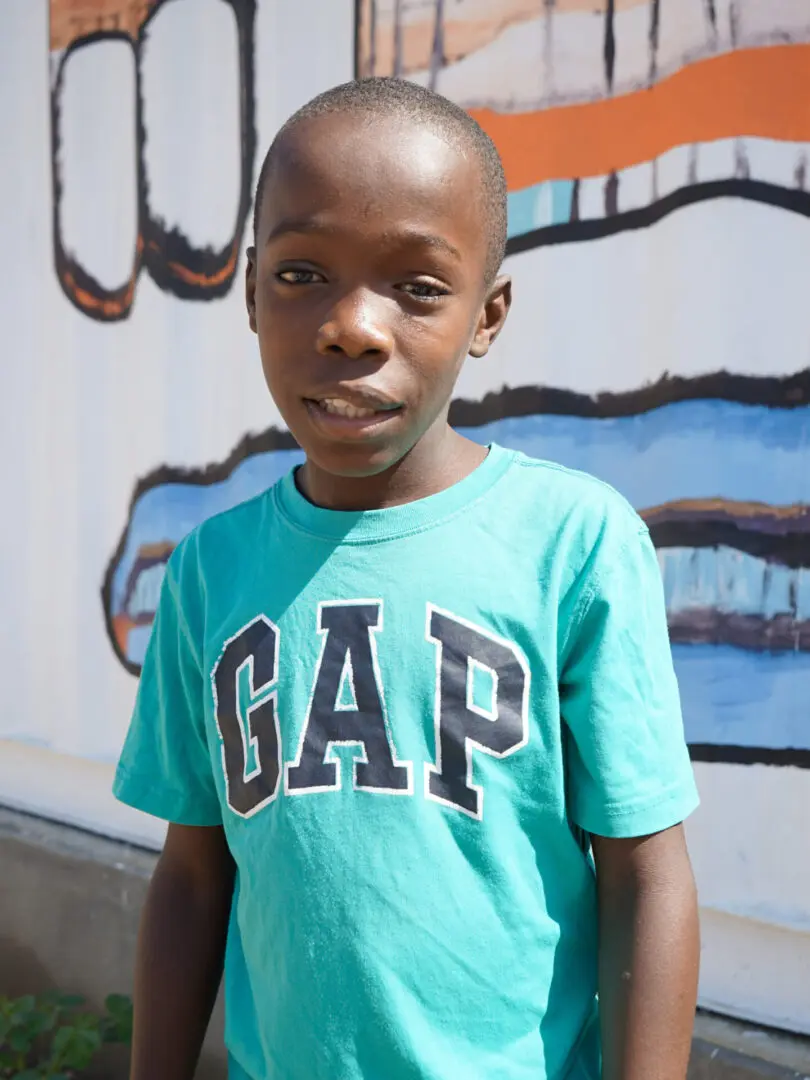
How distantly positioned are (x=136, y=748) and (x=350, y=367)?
0.58 meters

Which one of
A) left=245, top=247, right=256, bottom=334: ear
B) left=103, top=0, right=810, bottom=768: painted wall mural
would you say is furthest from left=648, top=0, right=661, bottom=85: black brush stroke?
left=245, top=247, right=256, bottom=334: ear

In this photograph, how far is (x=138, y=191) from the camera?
3.17m

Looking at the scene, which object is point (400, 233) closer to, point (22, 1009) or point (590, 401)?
point (590, 401)

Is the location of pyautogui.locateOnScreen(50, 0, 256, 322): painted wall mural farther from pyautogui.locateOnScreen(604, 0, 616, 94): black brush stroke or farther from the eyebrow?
the eyebrow

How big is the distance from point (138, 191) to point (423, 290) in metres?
2.30

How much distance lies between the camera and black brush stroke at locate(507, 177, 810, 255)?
78.2 inches

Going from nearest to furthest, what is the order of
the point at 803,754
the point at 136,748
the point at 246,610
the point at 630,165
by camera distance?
the point at 246,610 < the point at 136,748 < the point at 803,754 < the point at 630,165

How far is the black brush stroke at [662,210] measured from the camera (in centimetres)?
199

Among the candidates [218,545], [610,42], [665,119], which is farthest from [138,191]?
[218,545]

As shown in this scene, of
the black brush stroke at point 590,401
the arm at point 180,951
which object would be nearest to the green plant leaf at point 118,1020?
the black brush stroke at point 590,401

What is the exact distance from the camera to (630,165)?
217 centimetres

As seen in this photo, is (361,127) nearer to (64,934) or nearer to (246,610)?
(246,610)

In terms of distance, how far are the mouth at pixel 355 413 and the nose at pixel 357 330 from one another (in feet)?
0.14

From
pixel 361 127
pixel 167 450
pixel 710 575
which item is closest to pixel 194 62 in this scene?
pixel 167 450
